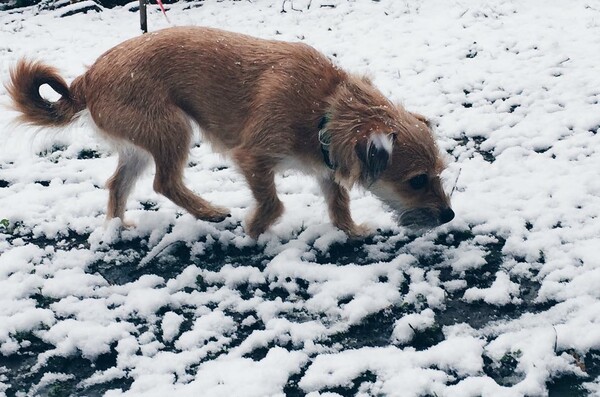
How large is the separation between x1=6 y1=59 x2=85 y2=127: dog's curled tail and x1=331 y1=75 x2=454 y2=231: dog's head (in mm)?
1666

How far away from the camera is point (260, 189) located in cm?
384

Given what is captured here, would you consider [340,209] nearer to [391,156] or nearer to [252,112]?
[391,156]

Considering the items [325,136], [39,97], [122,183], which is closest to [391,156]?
[325,136]

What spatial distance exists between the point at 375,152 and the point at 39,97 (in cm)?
209

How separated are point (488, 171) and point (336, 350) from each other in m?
2.10

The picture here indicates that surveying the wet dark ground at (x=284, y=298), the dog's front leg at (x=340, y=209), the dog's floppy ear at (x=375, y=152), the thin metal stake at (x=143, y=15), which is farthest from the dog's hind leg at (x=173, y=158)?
the thin metal stake at (x=143, y=15)

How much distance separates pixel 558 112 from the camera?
507cm

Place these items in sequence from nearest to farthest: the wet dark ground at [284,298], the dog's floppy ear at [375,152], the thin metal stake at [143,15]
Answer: the wet dark ground at [284,298] < the dog's floppy ear at [375,152] < the thin metal stake at [143,15]

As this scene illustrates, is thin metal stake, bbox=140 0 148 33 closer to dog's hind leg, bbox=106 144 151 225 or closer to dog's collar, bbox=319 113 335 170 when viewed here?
dog's hind leg, bbox=106 144 151 225

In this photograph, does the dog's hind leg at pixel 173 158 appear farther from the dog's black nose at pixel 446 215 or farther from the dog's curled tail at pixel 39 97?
the dog's black nose at pixel 446 215

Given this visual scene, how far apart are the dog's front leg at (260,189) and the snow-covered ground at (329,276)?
115 millimetres

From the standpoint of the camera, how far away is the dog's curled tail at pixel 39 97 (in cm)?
367

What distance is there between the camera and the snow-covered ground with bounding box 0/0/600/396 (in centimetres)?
284

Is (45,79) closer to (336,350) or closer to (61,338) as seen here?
(61,338)
